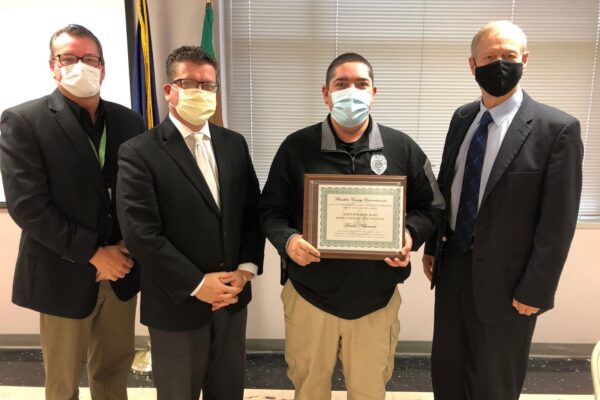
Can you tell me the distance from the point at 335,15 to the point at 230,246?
74.8 inches

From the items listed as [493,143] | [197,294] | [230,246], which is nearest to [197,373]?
[197,294]

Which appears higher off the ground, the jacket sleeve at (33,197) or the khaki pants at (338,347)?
the jacket sleeve at (33,197)

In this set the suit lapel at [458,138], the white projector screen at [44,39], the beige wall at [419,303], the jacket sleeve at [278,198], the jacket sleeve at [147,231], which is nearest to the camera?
the jacket sleeve at [147,231]

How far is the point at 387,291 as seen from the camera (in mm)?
1843

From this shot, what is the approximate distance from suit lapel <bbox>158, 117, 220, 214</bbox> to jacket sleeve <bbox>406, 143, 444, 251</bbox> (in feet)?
2.67

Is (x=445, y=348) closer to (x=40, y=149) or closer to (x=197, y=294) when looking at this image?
(x=197, y=294)

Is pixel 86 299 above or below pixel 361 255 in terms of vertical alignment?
below

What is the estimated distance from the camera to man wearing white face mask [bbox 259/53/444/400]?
177cm

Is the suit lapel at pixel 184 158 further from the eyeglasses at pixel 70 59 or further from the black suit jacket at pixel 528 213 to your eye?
the black suit jacket at pixel 528 213

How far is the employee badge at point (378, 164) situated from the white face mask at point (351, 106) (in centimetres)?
16

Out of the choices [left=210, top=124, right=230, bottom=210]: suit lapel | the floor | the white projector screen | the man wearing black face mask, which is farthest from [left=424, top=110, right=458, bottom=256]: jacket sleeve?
the white projector screen

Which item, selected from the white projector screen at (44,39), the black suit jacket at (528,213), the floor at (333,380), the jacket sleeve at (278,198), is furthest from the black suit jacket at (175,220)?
the white projector screen at (44,39)

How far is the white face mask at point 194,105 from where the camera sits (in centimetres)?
167

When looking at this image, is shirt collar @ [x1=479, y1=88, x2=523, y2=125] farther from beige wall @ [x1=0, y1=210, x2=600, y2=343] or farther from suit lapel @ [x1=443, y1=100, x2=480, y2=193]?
beige wall @ [x1=0, y1=210, x2=600, y2=343]
